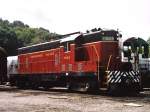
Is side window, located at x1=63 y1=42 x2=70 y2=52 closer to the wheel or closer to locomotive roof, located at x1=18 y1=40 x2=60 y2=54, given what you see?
locomotive roof, located at x1=18 y1=40 x2=60 y2=54

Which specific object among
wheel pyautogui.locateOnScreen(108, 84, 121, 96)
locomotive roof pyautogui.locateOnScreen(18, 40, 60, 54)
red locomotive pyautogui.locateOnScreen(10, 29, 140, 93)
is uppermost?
locomotive roof pyautogui.locateOnScreen(18, 40, 60, 54)

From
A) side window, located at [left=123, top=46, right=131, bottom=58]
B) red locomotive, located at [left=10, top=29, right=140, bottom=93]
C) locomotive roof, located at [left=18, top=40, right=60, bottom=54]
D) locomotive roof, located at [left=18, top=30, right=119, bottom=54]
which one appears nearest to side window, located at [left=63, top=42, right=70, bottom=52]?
red locomotive, located at [left=10, top=29, right=140, bottom=93]

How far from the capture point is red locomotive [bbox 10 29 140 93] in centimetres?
2148

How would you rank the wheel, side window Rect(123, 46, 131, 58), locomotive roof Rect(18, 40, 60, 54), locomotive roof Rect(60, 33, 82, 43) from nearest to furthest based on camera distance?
the wheel
side window Rect(123, 46, 131, 58)
locomotive roof Rect(60, 33, 82, 43)
locomotive roof Rect(18, 40, 60, 54)

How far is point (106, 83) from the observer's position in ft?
69.5

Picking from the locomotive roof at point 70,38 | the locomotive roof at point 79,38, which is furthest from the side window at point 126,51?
the locomotive roof at point 70,38

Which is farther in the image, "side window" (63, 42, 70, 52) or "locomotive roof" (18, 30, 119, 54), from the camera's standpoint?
"side window" (63, 42, 70, 52)

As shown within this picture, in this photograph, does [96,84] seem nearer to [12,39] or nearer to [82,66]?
[82,66]

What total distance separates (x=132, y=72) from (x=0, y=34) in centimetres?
5853

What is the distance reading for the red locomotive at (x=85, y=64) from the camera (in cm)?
2148

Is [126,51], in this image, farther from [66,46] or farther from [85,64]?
[66,46]

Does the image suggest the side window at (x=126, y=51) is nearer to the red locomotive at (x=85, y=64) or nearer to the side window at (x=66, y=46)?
the red locomotive at (x=85, y=64)

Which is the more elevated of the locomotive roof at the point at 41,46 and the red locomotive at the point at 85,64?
the locomotive roof at the point at 41,46

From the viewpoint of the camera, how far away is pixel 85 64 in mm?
23156
